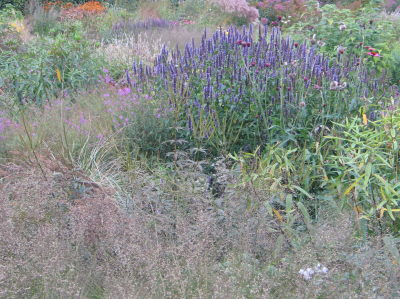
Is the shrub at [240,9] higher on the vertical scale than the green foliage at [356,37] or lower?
lower

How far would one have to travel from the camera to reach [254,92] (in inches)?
180

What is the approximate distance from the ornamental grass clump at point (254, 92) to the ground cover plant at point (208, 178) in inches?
0.7

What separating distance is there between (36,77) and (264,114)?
11.5 feet

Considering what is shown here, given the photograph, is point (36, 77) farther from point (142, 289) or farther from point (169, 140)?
point (142, 289)

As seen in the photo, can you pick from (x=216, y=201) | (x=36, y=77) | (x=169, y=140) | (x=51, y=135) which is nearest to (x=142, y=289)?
(x=216, y=201)

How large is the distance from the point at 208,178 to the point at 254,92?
2.85 ft

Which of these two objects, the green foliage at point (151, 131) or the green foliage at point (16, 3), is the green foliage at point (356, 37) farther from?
the green foliage at point (16, 3)

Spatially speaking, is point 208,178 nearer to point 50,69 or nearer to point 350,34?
point 50,69

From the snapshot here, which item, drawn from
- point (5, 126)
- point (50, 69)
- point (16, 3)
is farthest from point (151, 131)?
point (16, 3)

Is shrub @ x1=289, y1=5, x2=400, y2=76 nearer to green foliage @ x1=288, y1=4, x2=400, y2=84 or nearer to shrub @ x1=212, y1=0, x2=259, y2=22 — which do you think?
green foliage @ x1=288, y1=4, x2=400, y2=84

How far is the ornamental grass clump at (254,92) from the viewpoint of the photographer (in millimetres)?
4562

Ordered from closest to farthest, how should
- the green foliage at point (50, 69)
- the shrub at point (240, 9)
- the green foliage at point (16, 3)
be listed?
the green foliage at point (50, 69) → the shrub at point (240, 9) → the green foliage at point (16, 3)

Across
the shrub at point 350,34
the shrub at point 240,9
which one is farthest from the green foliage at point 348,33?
the shrub at point 240,9

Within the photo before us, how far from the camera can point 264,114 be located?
461 centimetres
